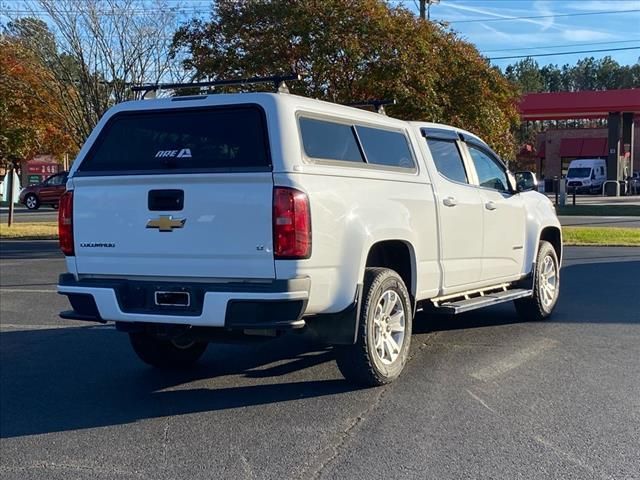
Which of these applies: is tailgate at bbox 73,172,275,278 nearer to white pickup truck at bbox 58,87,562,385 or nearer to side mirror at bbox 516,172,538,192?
white pickup truck at bbox 58,87,562,385

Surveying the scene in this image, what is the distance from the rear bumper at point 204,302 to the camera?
5.25 m

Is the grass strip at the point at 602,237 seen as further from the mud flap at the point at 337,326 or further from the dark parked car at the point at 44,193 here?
the dark parked car at the point at 44,193

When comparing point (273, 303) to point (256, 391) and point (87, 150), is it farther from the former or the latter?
point (87, 150)

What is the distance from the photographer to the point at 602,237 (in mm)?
18969

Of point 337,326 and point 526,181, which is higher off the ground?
point 526,181

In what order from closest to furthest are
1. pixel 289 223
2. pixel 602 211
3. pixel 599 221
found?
pixel 289 223, pixel 599 221, pixel 602 211

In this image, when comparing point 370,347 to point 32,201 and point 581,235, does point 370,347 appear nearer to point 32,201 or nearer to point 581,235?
point 581,235

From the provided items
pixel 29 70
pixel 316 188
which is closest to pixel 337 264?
pixel 316 188

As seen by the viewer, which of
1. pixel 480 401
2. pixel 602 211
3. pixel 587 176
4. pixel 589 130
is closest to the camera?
pixel 480 401

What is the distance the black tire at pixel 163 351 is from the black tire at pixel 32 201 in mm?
35705

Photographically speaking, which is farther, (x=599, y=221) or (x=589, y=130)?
(x=589, y=130)

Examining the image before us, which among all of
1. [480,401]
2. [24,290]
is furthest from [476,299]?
[24,290]

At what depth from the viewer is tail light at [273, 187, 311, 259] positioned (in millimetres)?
5223

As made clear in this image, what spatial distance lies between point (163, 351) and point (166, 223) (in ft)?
5.94
